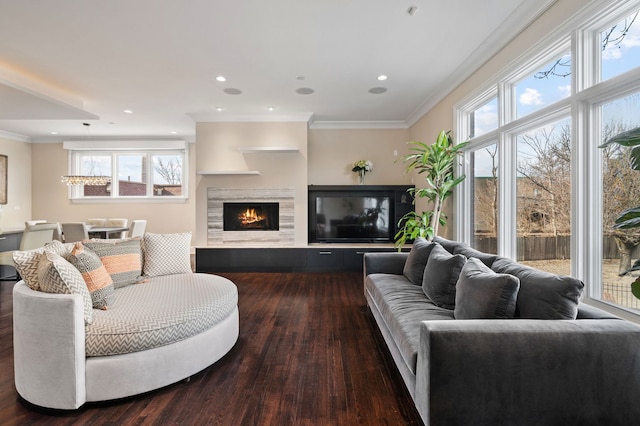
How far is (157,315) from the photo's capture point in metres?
1.97

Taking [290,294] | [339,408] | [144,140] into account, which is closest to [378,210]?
[290,294]

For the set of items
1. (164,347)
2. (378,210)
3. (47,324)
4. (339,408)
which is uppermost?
(378,210)

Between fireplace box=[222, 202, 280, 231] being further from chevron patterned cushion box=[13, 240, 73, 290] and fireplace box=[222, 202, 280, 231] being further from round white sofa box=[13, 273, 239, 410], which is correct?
chevron patterned cushion box=[13, 240, 73, 290]

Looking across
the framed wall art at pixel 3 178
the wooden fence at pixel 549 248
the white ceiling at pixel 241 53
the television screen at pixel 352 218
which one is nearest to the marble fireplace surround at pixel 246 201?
the television screen at pixel 352 218

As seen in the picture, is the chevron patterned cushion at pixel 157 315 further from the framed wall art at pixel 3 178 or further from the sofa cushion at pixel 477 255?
the framed wall art at pixel 3 178

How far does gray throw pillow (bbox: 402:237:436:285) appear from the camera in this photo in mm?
2945

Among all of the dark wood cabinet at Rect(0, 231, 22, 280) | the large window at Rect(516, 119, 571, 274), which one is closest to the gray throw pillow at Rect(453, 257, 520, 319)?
the large window at Rect(516, 119, 571, 274)

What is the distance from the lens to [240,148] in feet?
17.8

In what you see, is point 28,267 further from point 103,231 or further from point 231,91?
point 103,231

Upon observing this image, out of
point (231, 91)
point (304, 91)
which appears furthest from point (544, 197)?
point (231, 91)

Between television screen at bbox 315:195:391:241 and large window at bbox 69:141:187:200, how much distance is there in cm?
361

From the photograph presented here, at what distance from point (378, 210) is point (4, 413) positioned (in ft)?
16.7

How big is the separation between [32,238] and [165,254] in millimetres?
3050

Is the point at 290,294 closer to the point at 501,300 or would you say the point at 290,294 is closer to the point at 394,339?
the point at 394,339
